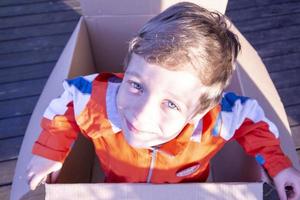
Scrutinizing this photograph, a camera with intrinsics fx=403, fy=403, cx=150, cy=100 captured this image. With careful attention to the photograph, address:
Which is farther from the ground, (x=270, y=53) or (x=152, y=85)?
(x=152, y=85)

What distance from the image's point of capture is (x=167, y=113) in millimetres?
569

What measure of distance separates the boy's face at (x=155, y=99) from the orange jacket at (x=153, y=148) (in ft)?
0.28

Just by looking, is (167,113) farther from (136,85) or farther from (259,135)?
(259,135)

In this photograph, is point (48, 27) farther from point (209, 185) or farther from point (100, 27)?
point (209, 185)

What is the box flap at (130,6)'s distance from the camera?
0.86m

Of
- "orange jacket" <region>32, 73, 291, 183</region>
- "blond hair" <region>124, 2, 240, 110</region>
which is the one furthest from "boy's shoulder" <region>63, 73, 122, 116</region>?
"blond hair" <region>124, 2, 240, 110</region>

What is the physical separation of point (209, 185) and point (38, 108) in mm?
384

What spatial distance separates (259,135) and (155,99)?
257 millimetres

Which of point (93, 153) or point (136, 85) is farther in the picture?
point (93, 153)

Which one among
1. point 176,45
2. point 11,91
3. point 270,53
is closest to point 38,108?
point 176,45

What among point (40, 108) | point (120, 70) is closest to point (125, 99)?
point (40, 108)

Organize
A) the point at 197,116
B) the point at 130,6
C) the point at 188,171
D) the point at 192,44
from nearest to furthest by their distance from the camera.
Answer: the point at 192,44
the point at 197,116
the point at 188,171
the point at 130,6

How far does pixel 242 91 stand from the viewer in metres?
0.78

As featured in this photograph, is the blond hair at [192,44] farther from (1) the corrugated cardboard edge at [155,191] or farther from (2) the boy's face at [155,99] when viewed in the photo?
(1) the corrugated cardboard edge at [155,191]
